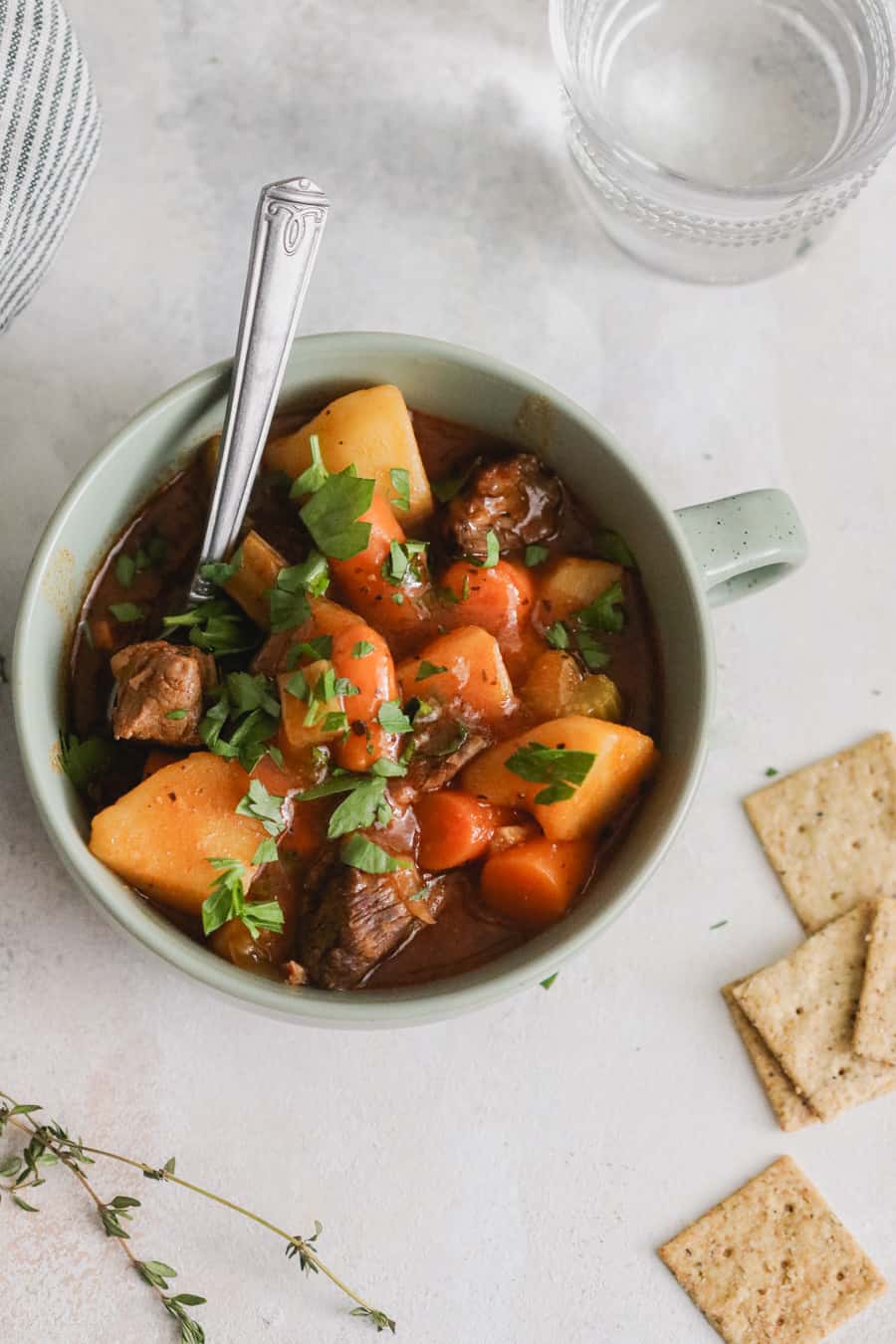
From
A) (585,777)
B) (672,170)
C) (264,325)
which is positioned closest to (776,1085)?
(585,777)

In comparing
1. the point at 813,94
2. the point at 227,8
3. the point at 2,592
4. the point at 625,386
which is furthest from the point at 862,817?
the point at 227,8

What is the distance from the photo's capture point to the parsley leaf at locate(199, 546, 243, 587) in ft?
8.79

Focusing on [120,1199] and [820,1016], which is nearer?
[120,1199]

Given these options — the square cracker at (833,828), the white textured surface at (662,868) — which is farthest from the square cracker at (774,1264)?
the square cracker at (833,828)

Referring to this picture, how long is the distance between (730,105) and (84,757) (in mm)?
2275

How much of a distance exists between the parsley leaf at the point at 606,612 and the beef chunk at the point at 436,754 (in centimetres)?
37

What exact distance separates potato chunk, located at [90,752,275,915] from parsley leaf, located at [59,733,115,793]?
0.49ft

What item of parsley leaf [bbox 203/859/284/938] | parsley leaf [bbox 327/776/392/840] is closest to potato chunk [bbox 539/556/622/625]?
parsley leaf [bbox 327/776/392/840]

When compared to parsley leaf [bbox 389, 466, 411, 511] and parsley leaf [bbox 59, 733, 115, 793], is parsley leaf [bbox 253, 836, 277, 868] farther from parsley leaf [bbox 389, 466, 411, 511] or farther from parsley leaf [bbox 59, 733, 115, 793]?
parsley leaf [bbox 389, 466, 411, 511]

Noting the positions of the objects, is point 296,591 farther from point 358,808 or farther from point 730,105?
point 730,105

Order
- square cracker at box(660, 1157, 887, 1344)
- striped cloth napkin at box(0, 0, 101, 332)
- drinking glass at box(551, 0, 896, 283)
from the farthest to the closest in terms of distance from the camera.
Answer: drinking glass at box(551, 0, 896, 283) → square cracker at box(660, 1157, 887, 1344) → striped cloth napkin at box(0, 0, 101, 332)

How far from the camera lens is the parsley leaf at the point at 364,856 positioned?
99.9 inches

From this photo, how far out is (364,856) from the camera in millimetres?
2539

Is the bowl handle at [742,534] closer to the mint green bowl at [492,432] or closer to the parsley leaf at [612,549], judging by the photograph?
the mint green bowl at [492,432]
